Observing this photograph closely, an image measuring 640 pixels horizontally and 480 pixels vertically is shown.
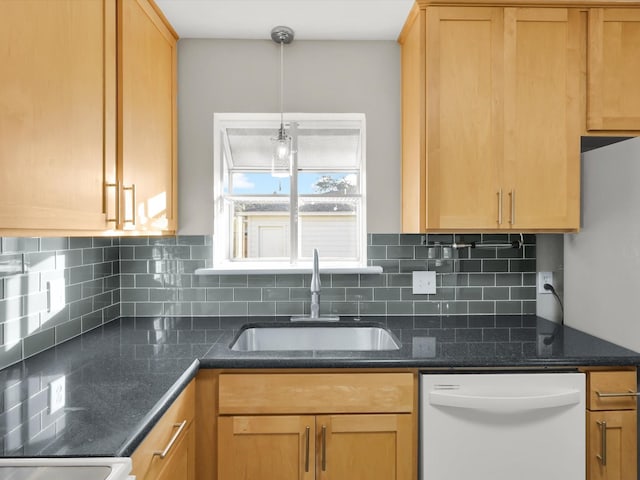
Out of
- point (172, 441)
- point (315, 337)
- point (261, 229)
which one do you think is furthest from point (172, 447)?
point (261, 229)

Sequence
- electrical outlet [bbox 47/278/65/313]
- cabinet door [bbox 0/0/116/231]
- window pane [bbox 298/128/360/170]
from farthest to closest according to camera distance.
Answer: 1. window pane [bbox 298/128/360/170]
2. electrical outlet [bbox 47/278/65/313]
3. cabinet door [bbox 0/0/116/231]

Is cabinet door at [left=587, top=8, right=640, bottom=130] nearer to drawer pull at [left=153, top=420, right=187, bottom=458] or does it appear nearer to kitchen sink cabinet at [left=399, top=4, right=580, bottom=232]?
kitchen sink cabinet at [left=399, top=4, right=580, bottom=232]

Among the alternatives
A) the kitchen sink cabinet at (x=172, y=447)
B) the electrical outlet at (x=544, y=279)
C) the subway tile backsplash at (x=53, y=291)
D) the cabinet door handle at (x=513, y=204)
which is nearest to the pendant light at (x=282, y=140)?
the subway tile backsplash at (x=53, y=291)

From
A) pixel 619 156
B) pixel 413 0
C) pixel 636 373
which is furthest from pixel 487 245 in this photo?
pixel 413 0

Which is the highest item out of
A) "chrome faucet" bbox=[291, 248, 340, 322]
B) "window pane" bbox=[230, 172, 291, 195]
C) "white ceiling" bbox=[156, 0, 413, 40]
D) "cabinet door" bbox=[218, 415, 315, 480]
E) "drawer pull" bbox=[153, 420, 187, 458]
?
"white ceiling" bbox=[156, 0, 413, 40]

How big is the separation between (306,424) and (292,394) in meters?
0.12

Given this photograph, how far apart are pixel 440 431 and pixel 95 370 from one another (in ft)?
4.01

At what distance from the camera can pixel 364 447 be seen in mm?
1527

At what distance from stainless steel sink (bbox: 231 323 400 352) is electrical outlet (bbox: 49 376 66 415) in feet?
3.06

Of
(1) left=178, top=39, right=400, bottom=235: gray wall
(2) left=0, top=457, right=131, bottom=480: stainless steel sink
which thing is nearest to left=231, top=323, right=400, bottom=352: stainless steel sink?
(1) left=178, top=39, right=400, bottom=235: gray wall

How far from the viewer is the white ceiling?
6.08ft

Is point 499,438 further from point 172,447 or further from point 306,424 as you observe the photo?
point 172,447

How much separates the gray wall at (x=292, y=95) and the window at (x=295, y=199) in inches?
5.4

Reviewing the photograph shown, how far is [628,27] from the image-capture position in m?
1.85
